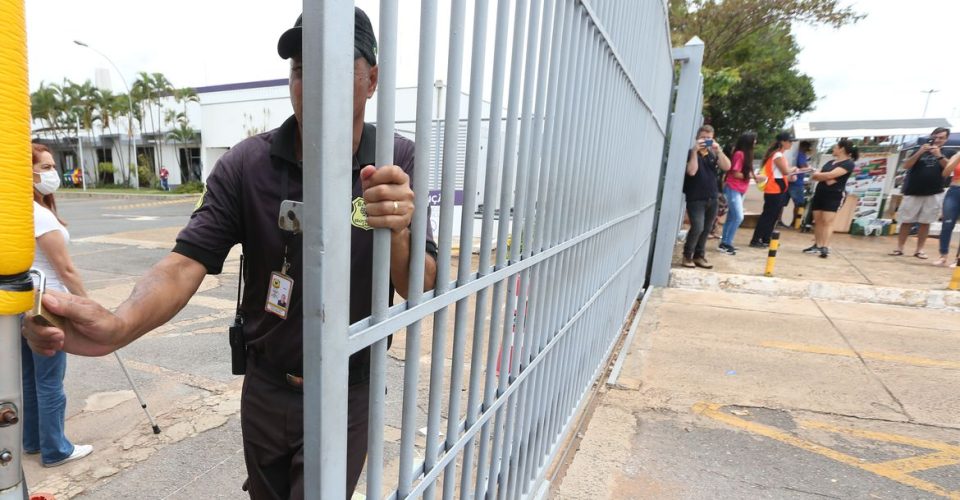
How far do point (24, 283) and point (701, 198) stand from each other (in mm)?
6826

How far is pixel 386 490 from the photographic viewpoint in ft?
8.17

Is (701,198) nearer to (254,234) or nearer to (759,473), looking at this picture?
(759,473)

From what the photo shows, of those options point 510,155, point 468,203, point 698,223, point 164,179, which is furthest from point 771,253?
point 164,179

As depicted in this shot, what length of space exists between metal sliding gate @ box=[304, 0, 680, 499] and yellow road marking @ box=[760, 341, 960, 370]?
252 cm

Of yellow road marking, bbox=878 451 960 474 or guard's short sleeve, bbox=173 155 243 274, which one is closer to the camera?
guard's short sleeve, bbox=173 155 243 274

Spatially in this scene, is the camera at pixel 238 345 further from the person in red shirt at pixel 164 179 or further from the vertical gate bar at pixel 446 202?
the person in red shirt at pixel 164 179

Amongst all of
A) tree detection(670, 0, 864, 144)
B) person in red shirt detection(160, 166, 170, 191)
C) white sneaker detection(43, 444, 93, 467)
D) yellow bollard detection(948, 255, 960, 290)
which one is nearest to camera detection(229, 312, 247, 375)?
white sneaker detection(43, 444, 93, 467)

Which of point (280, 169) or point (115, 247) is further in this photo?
point (115, 247)

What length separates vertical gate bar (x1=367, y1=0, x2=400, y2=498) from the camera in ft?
2.64

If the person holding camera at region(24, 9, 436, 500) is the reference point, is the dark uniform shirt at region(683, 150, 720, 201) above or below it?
above

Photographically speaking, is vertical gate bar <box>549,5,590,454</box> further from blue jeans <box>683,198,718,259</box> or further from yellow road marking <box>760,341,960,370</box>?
blue jeans <box>683,198,718,259</box>

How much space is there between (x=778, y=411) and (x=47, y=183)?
4635 millimetres

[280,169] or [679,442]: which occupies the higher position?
[280,169]

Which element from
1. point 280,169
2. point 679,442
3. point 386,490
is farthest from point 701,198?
point 280,169
